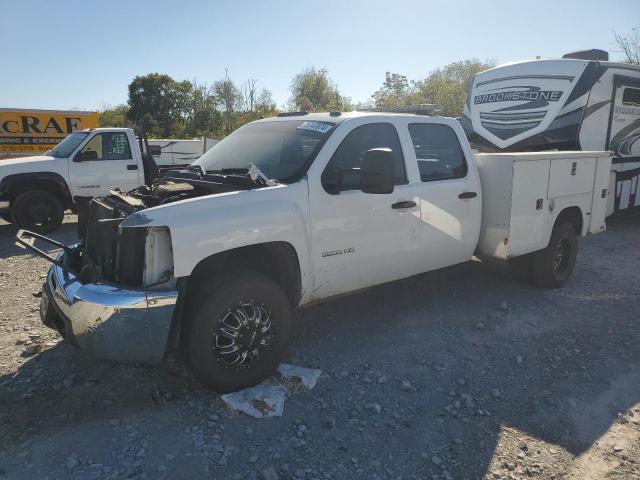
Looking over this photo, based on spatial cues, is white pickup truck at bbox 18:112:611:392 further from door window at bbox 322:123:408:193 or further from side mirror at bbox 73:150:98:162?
side mirror at bbox 73:150:98:162

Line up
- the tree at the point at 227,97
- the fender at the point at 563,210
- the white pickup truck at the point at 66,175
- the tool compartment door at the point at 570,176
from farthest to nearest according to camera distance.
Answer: the tree at the point at 227,97 < the white pickup truck at the point at 66,175 < the fender at the point at 563,210 < the tool compartment door at the point at 570,176

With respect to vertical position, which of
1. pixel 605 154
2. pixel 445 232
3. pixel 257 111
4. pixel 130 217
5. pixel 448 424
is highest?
pixel 257 111

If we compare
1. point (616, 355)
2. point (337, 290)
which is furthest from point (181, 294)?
point (616, 355)

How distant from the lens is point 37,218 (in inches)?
Result: 341

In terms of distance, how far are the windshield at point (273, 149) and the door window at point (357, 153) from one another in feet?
0.55

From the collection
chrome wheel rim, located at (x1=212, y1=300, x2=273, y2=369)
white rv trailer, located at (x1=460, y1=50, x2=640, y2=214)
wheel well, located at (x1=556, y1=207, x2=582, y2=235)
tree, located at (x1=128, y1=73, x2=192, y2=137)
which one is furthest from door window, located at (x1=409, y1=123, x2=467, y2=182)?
tree, located at (x1=128, y1=73, x2=192, y2=137)

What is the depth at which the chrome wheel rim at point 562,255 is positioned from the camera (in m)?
5.62

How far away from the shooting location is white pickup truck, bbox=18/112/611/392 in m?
2.97

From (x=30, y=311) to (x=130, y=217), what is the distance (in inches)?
104

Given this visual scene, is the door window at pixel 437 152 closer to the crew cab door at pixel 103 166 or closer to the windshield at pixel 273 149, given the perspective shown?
the windshield at pixel 273 149

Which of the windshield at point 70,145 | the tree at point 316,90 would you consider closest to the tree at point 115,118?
the tree at point 316,90

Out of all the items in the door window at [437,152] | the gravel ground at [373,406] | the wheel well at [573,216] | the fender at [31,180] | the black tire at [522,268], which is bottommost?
the gravel ground at [373,406]

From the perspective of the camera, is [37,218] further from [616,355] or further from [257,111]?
[257,111]

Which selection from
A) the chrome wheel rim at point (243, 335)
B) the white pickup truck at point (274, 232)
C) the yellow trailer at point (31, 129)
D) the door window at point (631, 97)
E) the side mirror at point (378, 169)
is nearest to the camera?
the white pickup truck at point (274, 232)
